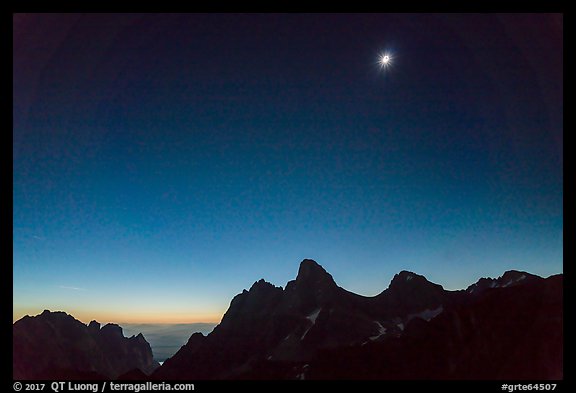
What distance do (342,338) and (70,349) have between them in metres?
75.8

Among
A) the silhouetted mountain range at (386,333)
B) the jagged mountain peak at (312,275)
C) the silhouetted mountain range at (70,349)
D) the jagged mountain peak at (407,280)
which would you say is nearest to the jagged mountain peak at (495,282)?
the silhouetted mountain range at (386,333)

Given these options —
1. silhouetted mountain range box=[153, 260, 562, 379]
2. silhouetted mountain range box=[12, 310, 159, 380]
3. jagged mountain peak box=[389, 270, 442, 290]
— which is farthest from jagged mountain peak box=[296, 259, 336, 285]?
silhouetted mountain range box=[12, 310, 159, 380]

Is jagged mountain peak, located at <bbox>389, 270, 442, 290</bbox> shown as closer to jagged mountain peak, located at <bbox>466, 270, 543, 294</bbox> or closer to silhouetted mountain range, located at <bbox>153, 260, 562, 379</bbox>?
silhouetted mountain range, located at <bbox>153, 260, 562, 379</bbox>

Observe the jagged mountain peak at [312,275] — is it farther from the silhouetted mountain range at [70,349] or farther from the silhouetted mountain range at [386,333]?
the silhouetted mountain range at [70,349]

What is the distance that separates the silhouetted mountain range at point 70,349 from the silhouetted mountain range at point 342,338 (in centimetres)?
31

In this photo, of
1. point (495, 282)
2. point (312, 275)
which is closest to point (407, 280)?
point (495, 282)

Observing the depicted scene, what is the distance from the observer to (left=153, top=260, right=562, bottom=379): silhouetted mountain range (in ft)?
197

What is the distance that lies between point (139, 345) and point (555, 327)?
462ft

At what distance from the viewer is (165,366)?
5015 inches

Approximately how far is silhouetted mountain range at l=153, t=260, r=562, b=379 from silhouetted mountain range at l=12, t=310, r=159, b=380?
61.6ft

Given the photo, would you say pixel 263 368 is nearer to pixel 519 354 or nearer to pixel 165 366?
pixel 165 366

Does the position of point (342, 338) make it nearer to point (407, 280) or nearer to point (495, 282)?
point (407, 280)

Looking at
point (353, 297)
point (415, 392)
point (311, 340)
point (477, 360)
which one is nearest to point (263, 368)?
point (311, 340)

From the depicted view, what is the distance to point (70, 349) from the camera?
3701 inches
